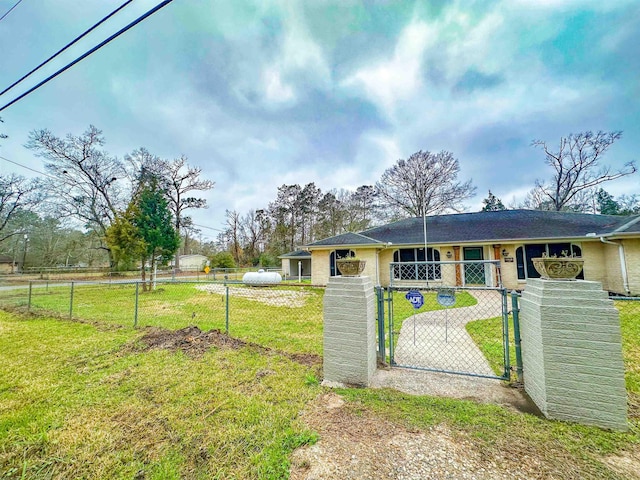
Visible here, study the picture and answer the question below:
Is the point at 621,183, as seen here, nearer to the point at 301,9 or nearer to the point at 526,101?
the point at 526,101

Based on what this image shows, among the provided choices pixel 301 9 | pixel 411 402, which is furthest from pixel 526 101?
pixel 411 402

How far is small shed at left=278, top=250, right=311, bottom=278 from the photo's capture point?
23.0m

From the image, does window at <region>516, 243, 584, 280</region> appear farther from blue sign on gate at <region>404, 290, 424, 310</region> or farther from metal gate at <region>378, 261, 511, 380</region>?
blue sign on gate at <region>404, 290, 424, 310</region>

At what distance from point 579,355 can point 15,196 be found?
34965 millimetres

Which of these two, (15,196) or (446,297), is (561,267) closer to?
(446,297)

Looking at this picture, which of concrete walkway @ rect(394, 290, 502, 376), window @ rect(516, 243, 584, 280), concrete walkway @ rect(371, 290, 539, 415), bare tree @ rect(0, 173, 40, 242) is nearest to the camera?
concrete walkway @ rect(371, 290, 539, 415)

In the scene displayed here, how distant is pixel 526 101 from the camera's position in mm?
10258

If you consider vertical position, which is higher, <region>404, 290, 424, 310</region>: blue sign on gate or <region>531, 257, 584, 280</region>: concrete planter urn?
<region>531, 257, 584, 280</region>: concrete planter urn

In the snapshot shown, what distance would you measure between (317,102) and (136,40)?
7.24m

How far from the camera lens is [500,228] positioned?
1270cm

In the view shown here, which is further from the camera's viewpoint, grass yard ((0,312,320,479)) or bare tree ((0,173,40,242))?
bare tree ((0,173,40,242))

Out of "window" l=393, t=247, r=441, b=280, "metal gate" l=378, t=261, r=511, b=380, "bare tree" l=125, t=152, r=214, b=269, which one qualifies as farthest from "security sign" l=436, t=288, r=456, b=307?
"bare tree" l=125, t=152, r=214, b=269

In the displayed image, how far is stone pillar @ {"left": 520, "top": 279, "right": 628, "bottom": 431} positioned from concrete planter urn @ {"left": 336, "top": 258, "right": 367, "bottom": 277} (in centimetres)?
182

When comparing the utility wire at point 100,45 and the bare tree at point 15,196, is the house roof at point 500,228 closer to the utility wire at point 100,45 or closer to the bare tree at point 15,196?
the utility wire at point 100,45
